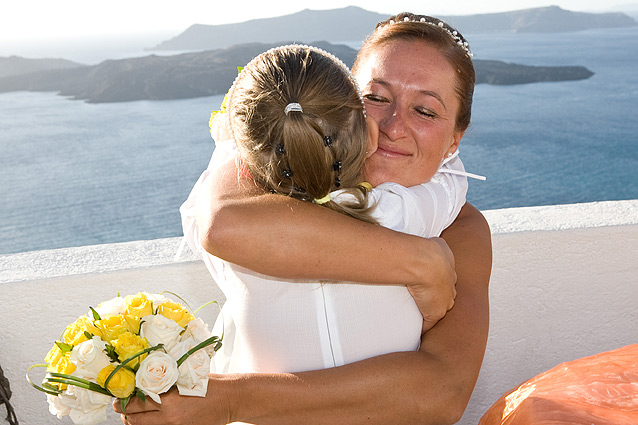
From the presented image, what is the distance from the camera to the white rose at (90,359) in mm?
1185

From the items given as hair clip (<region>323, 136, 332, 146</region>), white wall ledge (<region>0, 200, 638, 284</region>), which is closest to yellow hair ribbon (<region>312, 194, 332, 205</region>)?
hair clip (<region>323, 136, 332, 146</region>)

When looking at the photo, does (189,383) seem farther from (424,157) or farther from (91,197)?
(91,197)

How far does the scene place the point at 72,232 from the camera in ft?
42.6

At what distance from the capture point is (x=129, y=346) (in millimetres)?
1222

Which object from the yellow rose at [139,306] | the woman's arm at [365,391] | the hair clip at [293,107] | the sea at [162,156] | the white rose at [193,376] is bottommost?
the sea at [162,156]

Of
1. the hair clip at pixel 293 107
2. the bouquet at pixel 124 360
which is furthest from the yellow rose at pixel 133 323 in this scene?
the hair clip at pixel 293 107

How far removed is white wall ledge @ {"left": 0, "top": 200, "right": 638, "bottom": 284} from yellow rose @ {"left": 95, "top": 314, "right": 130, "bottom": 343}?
0.75 m

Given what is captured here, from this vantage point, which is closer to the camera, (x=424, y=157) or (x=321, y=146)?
(x=321, y=146)

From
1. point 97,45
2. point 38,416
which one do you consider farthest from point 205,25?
point 38,416

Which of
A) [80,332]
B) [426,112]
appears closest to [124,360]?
[80,332]

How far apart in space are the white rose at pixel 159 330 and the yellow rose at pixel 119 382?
8 centimetres

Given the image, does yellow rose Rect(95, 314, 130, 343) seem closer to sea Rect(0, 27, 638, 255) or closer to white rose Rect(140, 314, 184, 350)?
white rose Rect(140, 314, 184, 350)

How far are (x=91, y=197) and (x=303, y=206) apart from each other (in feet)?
43.6

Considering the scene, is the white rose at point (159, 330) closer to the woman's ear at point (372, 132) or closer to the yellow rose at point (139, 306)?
the yellow rose at point (139, 306)
